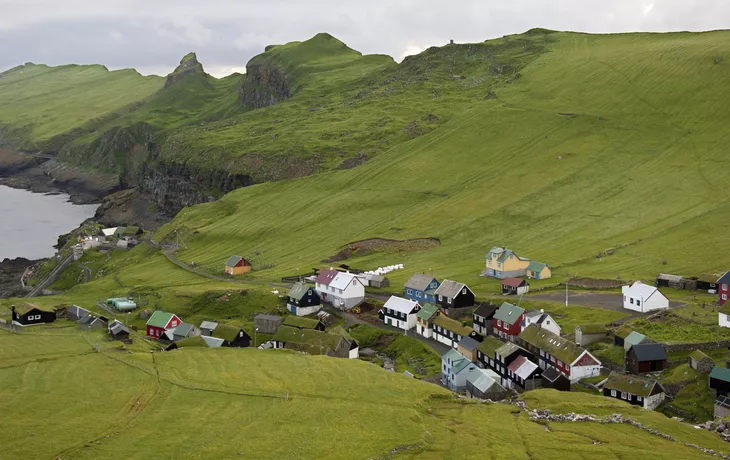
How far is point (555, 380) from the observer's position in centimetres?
6969

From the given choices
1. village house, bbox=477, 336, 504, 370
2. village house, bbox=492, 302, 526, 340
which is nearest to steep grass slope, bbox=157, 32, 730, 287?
village house, bbox=492, 302, 526, 340

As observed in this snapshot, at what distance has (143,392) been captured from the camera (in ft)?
187

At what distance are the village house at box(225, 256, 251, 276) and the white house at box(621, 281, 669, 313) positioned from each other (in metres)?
68.0

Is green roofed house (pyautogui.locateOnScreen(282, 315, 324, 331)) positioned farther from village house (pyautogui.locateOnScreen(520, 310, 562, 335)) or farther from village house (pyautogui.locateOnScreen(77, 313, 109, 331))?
village house (pyautogui.locateOnScreen(520, 310, 562, 335))

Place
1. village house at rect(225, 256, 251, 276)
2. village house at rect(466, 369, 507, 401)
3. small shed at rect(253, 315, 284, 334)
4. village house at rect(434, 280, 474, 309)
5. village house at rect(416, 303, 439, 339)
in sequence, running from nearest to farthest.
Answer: village house at rect(466, 369, 507, 401), village house at rect(416, 303, 439, 339), small shed at rect(253, 315, 284, 334), village house at rect(434, 280, 474, 309), village house at rect(225, 256, 251, 276)

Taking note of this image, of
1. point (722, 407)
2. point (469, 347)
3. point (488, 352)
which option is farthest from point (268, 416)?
point (722, 407)

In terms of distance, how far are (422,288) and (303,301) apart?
54.4 ft

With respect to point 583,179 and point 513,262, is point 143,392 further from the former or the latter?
point 583,179

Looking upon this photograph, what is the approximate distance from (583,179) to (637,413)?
105m

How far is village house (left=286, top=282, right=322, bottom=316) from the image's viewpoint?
10056cm

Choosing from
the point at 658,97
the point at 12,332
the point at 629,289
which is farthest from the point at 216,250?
the point at 658,97

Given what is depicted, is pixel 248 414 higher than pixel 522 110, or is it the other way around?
pixel 522 110

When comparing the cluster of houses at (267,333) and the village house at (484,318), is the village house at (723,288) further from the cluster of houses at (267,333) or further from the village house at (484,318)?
the cluster of houses at (267,333)

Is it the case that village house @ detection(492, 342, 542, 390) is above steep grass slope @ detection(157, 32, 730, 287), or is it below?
below
